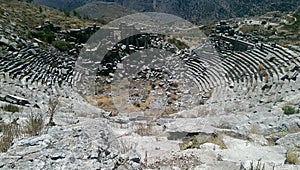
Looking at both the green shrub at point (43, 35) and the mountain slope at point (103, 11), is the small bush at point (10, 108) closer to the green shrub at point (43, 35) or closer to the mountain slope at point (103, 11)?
the green shrub at point (43, 35)

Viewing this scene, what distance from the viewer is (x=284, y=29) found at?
1529 inches

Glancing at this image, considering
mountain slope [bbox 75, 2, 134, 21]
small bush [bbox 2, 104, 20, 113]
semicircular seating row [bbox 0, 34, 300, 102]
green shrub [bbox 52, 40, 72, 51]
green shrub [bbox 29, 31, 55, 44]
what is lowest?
small bush [bbox 2, 104, 20, 113]

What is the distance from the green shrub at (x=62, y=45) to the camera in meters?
26.2

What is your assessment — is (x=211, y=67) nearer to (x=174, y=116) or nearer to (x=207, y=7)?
(x=174, y=116)

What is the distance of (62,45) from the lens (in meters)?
26.7

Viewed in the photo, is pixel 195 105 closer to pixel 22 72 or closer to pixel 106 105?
pixel 106 105

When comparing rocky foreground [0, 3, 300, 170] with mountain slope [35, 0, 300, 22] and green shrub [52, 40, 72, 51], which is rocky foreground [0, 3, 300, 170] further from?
mountain slope [35, 0, 300, 22]

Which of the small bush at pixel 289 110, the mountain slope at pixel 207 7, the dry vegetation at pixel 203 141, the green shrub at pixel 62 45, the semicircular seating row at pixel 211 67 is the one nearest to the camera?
the dry vegetation at pixel 203 141

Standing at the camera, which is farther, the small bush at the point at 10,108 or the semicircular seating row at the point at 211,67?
the semicircular seating row at the point at 211,67

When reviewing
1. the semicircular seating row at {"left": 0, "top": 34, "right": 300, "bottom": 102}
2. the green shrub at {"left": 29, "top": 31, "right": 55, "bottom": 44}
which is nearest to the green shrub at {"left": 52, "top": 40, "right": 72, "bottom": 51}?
the green shrub at {"left": 29, "top": 31, "right": 55, "bottom": 44}

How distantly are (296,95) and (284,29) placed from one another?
1140 inches

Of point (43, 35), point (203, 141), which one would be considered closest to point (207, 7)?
point (43, 35)

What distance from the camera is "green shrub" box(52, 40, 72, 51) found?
2619 centimetres

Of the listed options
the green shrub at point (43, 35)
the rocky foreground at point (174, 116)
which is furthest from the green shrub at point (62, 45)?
the rocky foreground at point (174, 116)
